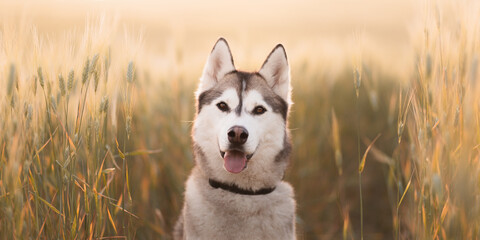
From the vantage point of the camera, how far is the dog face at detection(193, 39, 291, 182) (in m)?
3.11

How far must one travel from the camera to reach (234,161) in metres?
3.13

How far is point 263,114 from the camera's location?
3.44 meters

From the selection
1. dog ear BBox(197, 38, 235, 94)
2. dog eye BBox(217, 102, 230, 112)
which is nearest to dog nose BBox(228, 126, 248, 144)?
dog eye BBox(217, 102, 230, 112)

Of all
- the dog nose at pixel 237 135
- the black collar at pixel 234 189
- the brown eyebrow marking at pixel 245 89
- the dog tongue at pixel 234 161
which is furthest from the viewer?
the brown eyebrow marking at pixel 245 89

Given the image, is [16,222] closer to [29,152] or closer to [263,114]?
[29,152]

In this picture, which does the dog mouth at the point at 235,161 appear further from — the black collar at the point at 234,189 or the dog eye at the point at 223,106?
the dog eye at the point at 223,106

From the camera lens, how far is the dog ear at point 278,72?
365 centimetres

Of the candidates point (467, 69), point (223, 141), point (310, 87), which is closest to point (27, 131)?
point (223, 141)

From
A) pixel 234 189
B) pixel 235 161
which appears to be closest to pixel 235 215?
pixel 234 189

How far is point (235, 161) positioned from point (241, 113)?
0.39 meters

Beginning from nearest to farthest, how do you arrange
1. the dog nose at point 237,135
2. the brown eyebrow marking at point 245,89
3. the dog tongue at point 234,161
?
the dog nose at point 237,135 → the dog tongue at point 234,161 → the brown eyebrow marking at point 245,89

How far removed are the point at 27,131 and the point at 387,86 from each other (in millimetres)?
6679

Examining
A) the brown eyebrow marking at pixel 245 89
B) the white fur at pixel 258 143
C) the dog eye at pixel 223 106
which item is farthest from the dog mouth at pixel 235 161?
the brown eyebrow marking at pixel 245 89

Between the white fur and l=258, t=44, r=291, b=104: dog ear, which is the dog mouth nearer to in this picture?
the white fur
